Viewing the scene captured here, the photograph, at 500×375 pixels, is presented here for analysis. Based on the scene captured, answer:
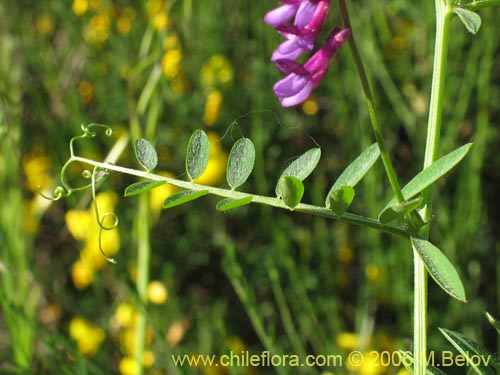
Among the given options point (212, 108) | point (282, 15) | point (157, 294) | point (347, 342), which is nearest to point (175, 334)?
point (157, 294)

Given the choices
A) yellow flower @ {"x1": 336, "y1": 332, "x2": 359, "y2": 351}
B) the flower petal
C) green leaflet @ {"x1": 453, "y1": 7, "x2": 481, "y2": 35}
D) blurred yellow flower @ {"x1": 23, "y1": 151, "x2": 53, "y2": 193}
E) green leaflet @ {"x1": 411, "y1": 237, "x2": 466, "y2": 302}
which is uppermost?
the flower petal

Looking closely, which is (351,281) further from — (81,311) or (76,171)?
(76,171)

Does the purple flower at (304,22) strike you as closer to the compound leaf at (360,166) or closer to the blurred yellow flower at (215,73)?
the compound leaf at (360,166)

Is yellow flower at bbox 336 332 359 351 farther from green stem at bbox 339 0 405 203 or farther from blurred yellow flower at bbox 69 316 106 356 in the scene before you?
green stem at bbox 339 0 405 203

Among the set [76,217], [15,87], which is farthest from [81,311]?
[15,87]

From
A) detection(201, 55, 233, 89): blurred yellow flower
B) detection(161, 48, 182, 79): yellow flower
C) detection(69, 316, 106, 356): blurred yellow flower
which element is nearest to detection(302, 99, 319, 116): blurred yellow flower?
detection(201, 55, 233, 89): blurred yellow flower

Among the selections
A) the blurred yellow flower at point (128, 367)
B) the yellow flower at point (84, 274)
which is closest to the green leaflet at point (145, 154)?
the blurred yellow flower at point (128, 367)
